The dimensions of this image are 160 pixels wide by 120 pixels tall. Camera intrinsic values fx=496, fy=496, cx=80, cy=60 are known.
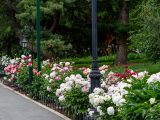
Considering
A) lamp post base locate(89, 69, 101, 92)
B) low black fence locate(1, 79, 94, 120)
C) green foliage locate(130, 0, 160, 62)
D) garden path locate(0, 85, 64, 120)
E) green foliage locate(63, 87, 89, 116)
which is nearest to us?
lamp post base locate(89, 69, 101, 92)

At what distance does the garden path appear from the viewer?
41.1 feet

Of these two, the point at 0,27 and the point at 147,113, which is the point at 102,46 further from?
the point at 147,113

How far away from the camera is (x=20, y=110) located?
14.0 meters

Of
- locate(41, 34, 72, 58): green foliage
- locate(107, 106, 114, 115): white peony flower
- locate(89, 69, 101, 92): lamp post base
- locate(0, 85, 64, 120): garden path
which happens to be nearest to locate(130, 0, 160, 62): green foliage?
locate(41, 34, 72, 58): green foliage

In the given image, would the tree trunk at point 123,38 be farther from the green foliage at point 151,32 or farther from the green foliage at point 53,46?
the green foliage at point 53,46

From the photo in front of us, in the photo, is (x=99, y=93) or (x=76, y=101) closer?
(x=99, y=93)

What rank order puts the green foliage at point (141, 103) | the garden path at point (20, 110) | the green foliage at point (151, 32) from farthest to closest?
the green foliage at point (151, 32), the garden path at point (20, 110), the green foliage at point (141, 103)

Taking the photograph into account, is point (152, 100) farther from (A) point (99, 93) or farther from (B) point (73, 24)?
(B) point (73, 24)

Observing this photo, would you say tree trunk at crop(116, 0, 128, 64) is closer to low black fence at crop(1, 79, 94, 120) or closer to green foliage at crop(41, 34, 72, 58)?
green foliage at crop(41, 34, 72, 58)

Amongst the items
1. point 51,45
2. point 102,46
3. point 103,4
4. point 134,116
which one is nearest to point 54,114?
point 134,116

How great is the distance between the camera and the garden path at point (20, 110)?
12.5 m

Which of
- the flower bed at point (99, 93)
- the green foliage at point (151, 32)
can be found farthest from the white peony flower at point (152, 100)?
the green foliage at point (151, 32)

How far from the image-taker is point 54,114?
13.0 metres

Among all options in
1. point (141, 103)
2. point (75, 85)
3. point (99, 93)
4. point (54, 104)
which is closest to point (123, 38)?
point (54, 104)
